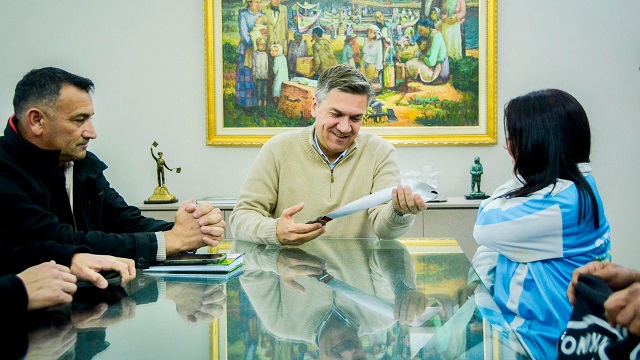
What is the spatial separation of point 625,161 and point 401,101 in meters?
1.68

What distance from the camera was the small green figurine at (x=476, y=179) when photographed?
4523mm

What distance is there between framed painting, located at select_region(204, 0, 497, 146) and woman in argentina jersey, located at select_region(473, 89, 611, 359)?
8.68 ft

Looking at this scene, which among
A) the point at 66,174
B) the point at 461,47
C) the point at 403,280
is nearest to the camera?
the point at 403,280

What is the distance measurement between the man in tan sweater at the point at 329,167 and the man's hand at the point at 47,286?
52.2 inches

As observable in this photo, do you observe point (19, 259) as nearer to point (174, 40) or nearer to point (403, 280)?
point (403, 280)

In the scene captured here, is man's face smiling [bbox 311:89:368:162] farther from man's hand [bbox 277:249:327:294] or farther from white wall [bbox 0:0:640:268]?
white wall [bbox 0:0:640:268]

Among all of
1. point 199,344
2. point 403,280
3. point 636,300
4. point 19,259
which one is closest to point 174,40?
point 19,259

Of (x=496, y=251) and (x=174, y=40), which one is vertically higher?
(x=174, y=40)

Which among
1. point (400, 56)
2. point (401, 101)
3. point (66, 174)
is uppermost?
point (400, 56)

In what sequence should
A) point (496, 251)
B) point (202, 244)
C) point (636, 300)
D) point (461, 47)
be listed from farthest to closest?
point (461, 47) → point (202, 244) → point (496, 251) → point (636, 300)

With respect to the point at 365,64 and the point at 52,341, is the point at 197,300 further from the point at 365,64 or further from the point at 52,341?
the point at 365,64

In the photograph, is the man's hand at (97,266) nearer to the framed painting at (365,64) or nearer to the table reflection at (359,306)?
the table reflection at (359,306)

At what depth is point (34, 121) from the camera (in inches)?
93.5

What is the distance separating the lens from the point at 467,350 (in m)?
1.16
